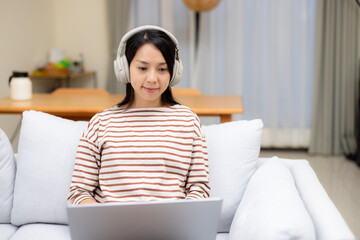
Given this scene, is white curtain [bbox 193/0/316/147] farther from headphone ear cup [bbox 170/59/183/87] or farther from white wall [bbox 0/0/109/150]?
headphone ear cup [bbox 170/59/183/87]

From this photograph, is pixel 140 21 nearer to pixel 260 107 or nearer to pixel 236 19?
pixel 236 19

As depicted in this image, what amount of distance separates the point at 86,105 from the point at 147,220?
5.42 feet

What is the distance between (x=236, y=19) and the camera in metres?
4.27

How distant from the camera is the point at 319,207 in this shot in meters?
1.29

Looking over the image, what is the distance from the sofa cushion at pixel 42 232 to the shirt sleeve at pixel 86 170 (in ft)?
0.68

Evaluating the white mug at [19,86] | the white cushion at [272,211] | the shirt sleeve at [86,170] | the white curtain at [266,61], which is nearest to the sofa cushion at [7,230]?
the shirt sleeve at [86,170]

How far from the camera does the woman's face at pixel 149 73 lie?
140cm

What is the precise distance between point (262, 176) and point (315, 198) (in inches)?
8.4

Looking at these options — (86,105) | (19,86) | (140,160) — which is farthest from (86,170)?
(19,86)

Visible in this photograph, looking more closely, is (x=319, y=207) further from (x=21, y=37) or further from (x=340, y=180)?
(x=21, y=37)

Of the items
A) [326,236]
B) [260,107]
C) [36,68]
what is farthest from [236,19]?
[326,236]

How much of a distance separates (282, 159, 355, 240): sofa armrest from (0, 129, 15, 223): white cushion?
1109 millimetres

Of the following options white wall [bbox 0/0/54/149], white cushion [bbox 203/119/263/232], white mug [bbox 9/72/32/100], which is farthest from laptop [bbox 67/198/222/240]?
white wall [bbox 0/0/54/149]

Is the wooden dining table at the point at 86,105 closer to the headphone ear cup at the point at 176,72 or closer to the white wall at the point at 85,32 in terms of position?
the headphone ear cup at the point at 176,72
